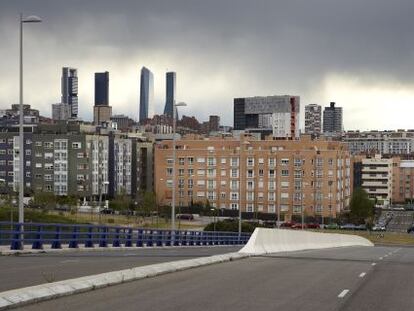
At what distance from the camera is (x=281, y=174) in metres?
157

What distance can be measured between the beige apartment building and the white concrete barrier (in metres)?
93.7

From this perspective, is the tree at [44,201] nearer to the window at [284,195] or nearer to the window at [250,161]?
the window at [250,161]

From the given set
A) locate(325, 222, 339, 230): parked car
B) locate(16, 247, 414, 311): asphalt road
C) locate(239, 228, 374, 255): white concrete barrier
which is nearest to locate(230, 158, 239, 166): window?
locate(325, 222, 339, 230): parked car

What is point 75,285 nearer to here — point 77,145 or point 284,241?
point 284,241

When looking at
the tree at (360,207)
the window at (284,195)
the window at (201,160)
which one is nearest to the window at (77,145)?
the window at (201,160)

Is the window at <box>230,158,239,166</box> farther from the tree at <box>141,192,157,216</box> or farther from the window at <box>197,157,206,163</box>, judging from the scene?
the tree at <box>141,192,157,216</box>

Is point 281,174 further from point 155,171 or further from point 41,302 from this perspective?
point 41,302

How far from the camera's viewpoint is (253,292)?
16359 millimetres

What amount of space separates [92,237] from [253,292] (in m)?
20.5

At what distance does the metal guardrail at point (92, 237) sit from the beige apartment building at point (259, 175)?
325ft

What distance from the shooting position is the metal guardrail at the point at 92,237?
30.4 metres

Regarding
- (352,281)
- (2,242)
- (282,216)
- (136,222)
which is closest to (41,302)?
(352,281)

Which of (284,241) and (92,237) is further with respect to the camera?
(284,241)

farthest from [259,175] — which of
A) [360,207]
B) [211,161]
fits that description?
[360,207]
